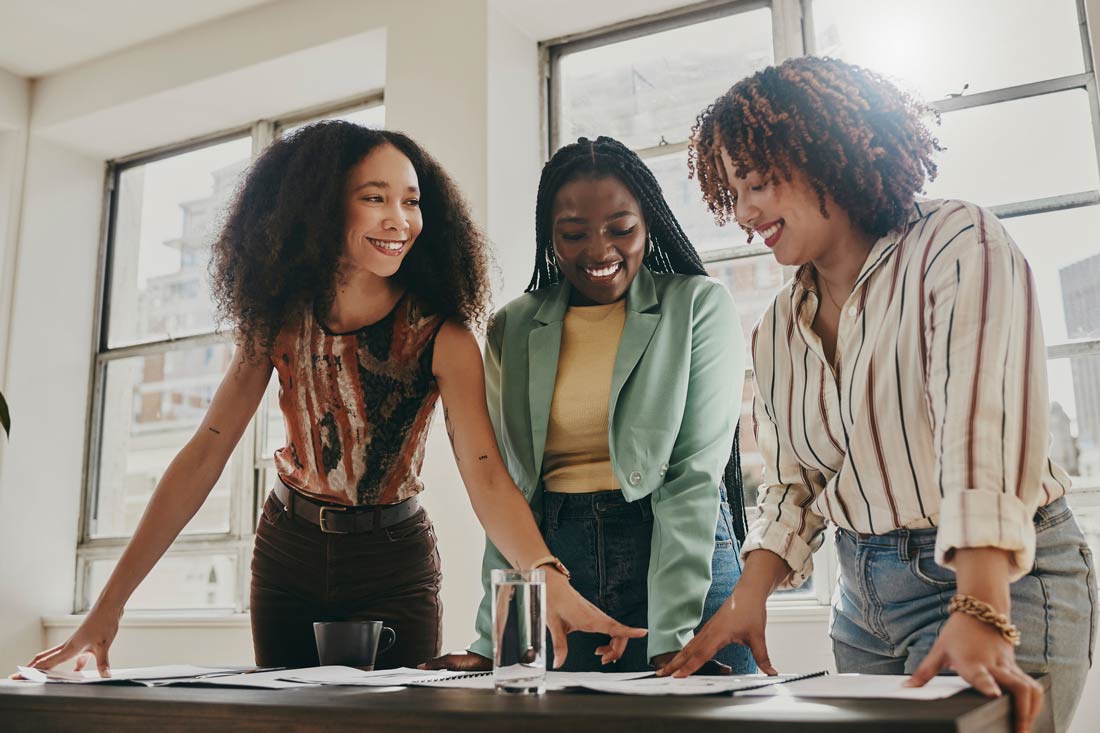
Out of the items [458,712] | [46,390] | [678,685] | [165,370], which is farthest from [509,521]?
[46,390]

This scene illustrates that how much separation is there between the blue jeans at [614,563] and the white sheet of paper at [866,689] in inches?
19.3

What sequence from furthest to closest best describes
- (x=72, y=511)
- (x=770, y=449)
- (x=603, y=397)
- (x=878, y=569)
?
(x=72, y=511), (x=603, y=397), (x=770, y=449), (x=878, y=569)

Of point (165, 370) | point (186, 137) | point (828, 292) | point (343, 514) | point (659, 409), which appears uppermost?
point (186, 137)

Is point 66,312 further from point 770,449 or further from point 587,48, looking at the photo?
point 770,449

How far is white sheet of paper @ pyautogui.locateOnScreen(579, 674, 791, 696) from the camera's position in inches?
36.5

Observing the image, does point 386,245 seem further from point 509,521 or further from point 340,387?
point 509,521

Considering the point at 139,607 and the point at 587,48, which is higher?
the point at 587,48

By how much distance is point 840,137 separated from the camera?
1229 millimetres

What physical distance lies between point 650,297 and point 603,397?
0.19 meters

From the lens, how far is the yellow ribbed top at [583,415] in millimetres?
1571

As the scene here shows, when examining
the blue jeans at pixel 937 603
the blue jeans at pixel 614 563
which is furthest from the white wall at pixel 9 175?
the blue jeans at pixel 937 603

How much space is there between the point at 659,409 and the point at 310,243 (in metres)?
0.66

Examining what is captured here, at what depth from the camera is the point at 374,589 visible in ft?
5.39

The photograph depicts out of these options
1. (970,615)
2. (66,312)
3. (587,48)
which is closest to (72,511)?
(66,312)
